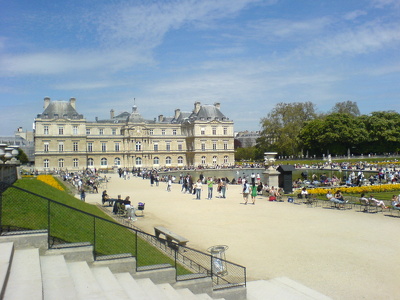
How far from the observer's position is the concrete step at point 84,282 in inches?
208

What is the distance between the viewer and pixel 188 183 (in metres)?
25.1

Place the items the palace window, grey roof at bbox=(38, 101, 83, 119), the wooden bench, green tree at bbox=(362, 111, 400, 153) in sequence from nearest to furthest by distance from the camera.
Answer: the wooden bench → the palace window → grey roof at bbox=(38, 101, 83, 119) → green tree at bbox=(362, 111, 400, 153)

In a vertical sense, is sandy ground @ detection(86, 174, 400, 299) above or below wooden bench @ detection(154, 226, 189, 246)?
below

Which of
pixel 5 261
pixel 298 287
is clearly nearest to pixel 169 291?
pixel 298 287

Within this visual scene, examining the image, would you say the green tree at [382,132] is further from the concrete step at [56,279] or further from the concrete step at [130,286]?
the concrete step at [56,279]

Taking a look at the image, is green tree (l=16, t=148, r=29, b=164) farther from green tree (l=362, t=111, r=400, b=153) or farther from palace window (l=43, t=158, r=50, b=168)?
green tree (l=362, t=111, r=400, b=153)

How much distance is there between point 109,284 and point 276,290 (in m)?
3.23

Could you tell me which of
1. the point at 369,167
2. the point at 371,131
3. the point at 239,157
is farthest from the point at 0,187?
the point at 239,157

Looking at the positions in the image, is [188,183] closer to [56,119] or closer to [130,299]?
[130,299]

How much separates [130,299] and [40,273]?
1.45m

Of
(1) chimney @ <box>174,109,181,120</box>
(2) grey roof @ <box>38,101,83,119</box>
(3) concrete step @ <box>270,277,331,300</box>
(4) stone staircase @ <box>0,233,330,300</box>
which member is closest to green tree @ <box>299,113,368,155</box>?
(1) chimney @ <box>174,109,181,120</box>

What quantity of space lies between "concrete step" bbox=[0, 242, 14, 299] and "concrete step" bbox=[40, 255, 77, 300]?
527mm

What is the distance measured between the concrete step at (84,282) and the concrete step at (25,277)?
60cm

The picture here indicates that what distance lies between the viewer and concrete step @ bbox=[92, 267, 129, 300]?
546 centimetres
